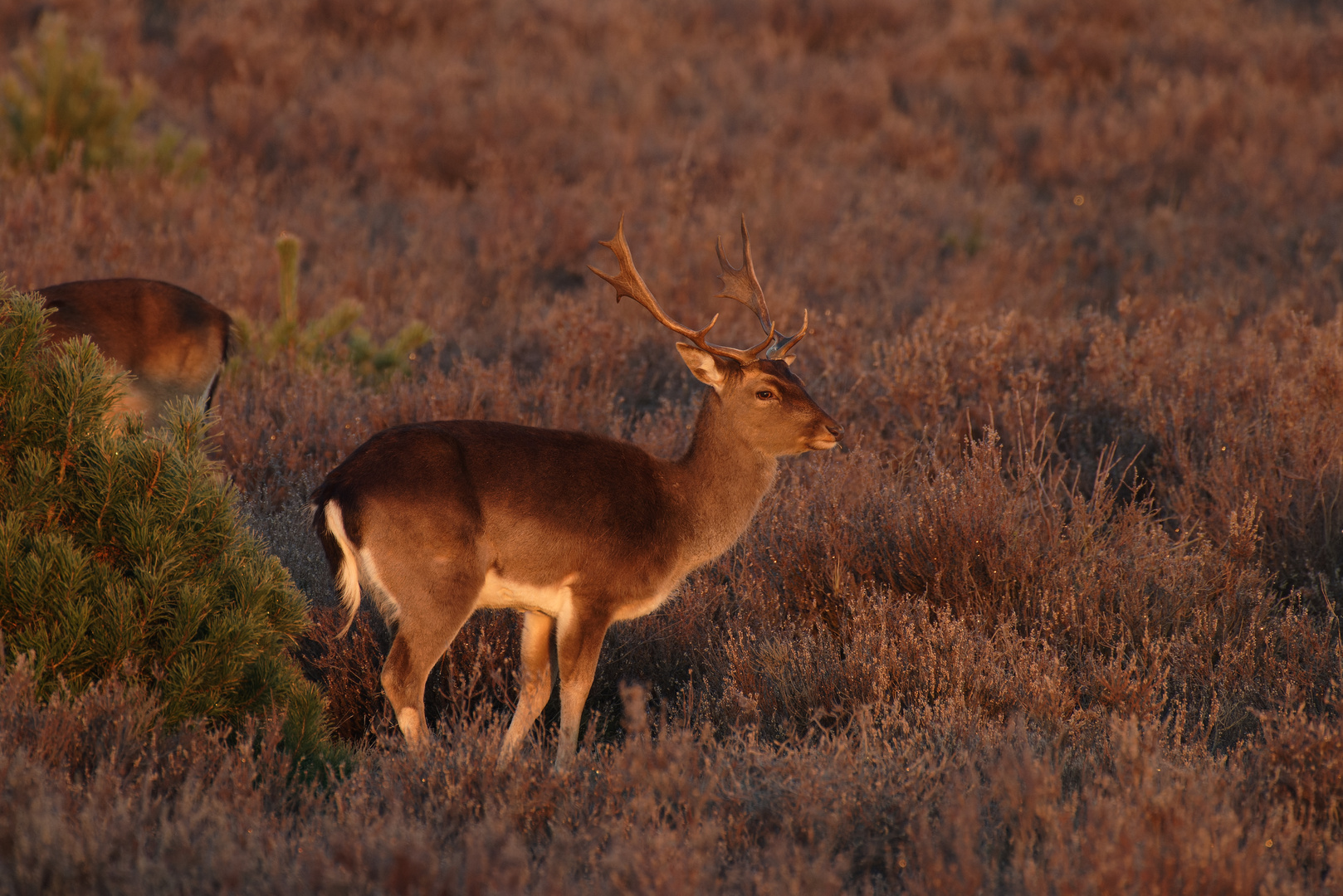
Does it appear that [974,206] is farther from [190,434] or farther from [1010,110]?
[190,434]

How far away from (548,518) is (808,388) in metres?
3.50

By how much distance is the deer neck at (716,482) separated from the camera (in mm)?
4707

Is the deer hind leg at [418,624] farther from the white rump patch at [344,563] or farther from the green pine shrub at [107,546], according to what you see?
the green pine shrub at [107,546]

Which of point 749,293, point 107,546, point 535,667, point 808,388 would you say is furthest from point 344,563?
point 808,388

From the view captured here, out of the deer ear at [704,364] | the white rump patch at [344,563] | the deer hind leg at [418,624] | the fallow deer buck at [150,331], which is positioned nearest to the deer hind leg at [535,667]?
the deer hind leg at [418,624]

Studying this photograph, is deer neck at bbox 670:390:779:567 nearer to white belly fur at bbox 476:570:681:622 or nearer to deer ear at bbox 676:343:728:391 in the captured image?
deer ear at bbox 676:343:728:391

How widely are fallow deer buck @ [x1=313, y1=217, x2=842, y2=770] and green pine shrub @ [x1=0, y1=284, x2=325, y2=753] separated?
1.63ft

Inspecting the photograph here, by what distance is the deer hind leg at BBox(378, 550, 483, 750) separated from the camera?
3982 mm

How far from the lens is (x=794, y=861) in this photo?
9.11 ft

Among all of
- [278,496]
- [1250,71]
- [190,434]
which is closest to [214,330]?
[278,496]

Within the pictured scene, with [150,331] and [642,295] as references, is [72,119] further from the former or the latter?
[642,295]

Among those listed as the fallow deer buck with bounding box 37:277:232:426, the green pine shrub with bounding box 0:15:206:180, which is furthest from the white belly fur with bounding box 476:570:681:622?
the green pine shrub with bounding box 0:15:206:180

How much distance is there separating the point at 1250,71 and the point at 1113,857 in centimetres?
1440

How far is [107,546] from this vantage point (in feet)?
11.4
